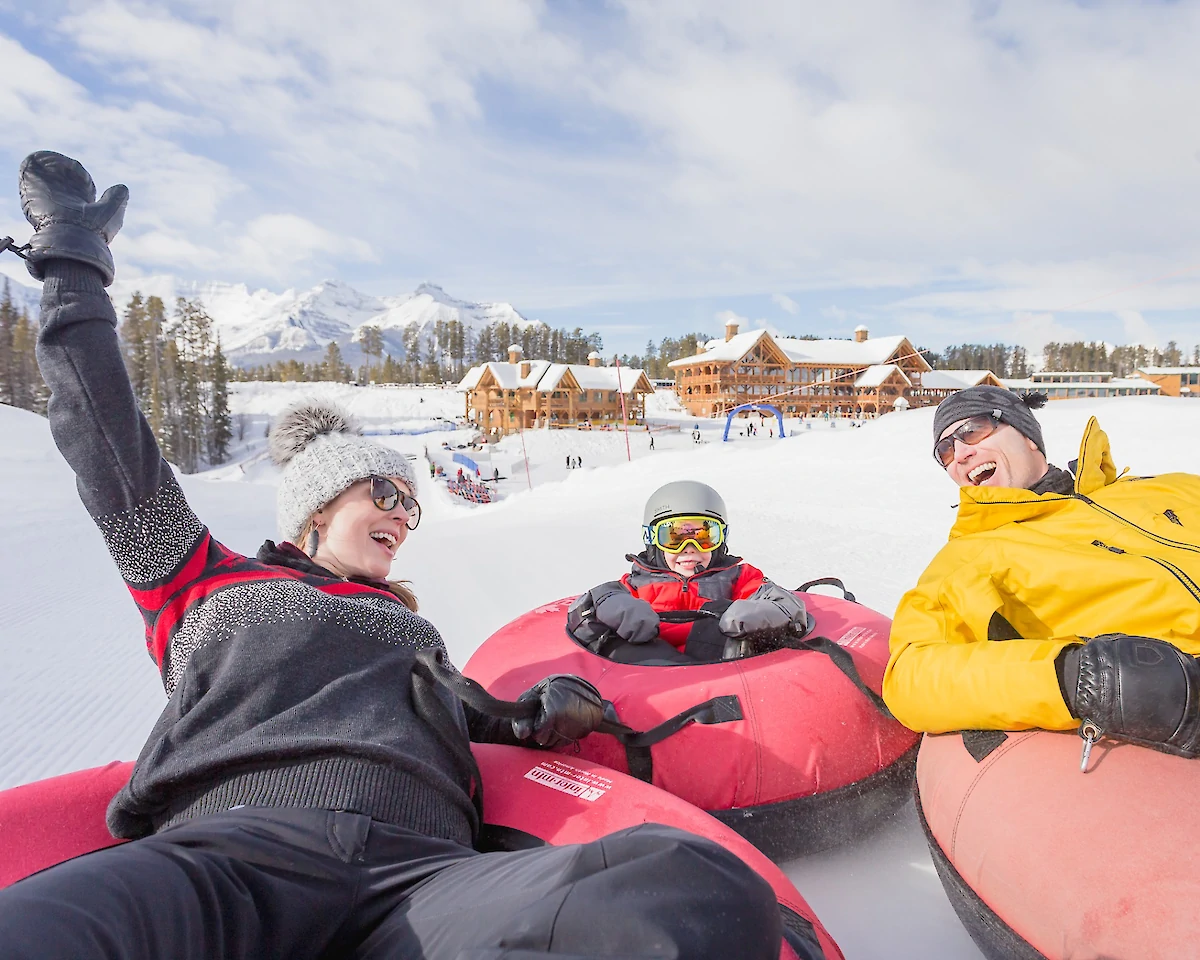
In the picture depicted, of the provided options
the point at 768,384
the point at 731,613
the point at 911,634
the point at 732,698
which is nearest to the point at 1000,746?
the point at 911,634

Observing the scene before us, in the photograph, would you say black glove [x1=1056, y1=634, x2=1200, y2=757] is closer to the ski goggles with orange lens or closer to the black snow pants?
the black snow pants

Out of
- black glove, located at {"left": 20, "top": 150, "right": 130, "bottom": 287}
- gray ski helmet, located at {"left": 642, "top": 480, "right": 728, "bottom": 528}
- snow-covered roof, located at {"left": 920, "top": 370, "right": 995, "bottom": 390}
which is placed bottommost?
gray ski helmet, located at {"left": 642, "top": 480, "right": 728, "bottom": 528}

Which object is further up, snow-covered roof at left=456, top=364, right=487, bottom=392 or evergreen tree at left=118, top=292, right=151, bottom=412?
evergreen tree at left=118, top=292, right=151, bottom=412

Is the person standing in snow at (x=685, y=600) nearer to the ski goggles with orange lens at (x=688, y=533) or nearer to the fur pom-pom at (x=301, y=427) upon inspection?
the ski goggles with orange lens at (x=688, y=533)

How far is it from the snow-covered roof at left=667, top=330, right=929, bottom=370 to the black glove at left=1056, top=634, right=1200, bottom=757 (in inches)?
1752

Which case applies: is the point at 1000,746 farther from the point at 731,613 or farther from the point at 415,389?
the point at 415,389

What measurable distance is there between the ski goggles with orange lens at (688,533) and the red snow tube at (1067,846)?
63.7 inches

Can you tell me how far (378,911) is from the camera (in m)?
1.19

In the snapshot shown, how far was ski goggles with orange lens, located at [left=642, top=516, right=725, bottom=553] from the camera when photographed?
130 inches

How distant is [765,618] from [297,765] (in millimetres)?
1695

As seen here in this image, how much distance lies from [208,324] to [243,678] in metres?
54.5

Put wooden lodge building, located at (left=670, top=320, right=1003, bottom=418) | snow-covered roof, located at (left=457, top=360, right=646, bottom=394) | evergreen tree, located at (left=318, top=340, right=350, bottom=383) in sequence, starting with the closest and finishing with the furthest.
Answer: snow-covered roof, located at (left=457, top=360, right=646, bottom=394), wooden lodge building, located at (left=670, top=320, right=1003, bottom=418), evergreen tree, located at (left=318, top=340, right=350, bottom=383)

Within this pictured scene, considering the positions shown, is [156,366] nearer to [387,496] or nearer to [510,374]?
[510,374]

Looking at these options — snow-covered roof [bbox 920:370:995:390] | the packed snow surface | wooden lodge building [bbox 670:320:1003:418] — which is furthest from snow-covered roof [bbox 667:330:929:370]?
the packed snow surface
